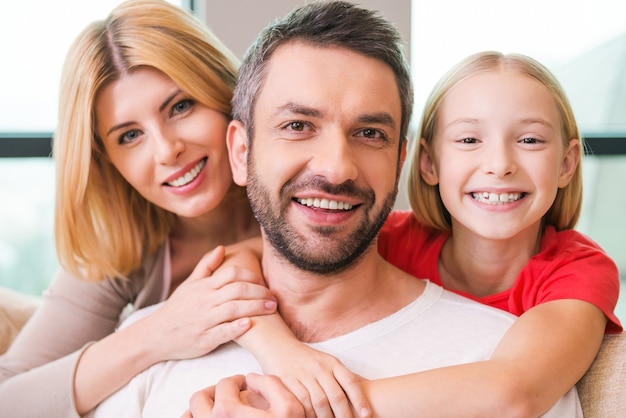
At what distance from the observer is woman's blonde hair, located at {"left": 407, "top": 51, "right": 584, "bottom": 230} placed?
1.69 metres

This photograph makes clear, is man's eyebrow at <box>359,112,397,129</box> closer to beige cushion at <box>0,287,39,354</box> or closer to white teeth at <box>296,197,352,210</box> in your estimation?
white teeth at <box>296,197,352,210</box>

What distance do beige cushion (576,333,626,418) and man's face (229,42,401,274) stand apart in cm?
52

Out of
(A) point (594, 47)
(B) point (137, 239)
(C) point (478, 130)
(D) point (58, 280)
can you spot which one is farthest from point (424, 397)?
(A) point (594, 47)

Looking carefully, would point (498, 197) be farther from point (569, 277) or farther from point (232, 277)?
point (232, 277)

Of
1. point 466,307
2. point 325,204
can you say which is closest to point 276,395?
point 325,204

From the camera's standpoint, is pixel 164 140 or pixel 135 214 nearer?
pixel 164 140

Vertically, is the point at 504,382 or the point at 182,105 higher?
the point at 182,105

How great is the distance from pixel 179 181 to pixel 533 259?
904 millimetres

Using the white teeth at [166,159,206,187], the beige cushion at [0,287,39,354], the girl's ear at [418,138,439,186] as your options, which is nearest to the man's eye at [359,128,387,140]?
the girl's ear at [418,138,439,186]

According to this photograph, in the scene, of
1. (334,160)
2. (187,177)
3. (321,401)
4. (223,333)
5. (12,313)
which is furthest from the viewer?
(12,313)

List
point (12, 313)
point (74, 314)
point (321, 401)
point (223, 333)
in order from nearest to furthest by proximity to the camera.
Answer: point (321, 401) < point (223, 333) < point (74, 314) < point (12, 313)

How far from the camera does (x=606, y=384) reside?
1.43m

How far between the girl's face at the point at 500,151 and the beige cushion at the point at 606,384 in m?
0.33

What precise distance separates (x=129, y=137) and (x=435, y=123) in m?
0.78
